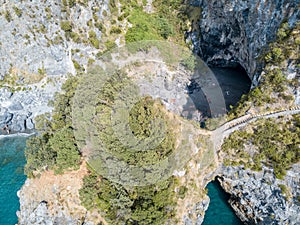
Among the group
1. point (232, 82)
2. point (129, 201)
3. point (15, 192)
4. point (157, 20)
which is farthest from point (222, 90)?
point (15, 192)

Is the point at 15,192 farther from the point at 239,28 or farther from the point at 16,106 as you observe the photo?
the point at 239,28

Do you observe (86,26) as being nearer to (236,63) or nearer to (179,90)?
(179,90)

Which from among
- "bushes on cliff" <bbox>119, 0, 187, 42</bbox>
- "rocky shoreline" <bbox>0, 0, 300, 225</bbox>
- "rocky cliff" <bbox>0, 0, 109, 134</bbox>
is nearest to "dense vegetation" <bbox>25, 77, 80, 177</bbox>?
"rocky shoreline" <bbox>0, 0, 300, 225</bbox>

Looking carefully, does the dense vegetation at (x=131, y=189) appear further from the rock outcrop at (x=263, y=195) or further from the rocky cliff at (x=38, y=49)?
the rocky cliff at (x=38, y=49)

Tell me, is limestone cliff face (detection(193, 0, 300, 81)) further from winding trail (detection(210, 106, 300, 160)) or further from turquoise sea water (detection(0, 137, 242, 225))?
turquoise sea water (detection(0, 137, 242, 225))

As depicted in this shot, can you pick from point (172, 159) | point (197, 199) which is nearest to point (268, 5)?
point (172, 159)
